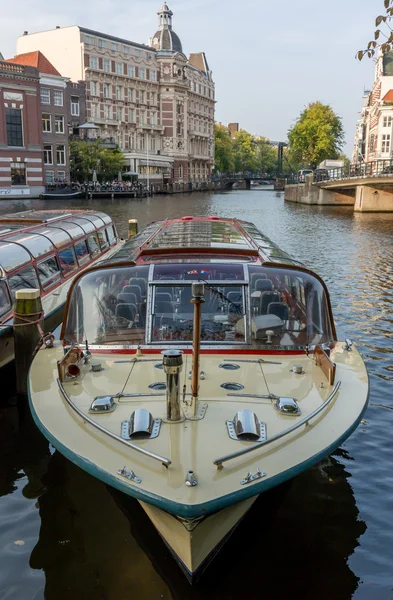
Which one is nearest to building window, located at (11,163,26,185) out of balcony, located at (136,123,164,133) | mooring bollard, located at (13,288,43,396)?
balcony, located at (136,123,164,133)

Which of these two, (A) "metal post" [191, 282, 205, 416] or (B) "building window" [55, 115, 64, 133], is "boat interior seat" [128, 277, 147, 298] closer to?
(A) "metal post" [191, 282, 205, 416]

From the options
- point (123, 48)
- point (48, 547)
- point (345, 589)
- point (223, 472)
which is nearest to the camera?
point (223, 472)

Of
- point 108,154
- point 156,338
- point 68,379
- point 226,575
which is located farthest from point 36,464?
point 108,154

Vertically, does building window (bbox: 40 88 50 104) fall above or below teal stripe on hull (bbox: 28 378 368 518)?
above

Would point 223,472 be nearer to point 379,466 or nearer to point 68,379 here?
point 68,379

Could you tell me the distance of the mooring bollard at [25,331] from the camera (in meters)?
9.45

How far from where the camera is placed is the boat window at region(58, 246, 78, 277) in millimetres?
14705

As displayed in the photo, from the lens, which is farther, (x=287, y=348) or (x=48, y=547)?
(x=287, y=348)

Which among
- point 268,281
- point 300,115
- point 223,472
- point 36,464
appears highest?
point 300,115

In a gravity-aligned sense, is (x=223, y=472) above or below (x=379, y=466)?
above

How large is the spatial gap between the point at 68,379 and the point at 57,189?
61.1m

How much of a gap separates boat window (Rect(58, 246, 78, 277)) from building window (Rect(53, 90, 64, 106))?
2359 inches

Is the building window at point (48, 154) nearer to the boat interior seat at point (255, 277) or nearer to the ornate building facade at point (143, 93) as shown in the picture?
the ornate building facade at point (143, 93)

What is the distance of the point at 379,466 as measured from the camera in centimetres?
786
